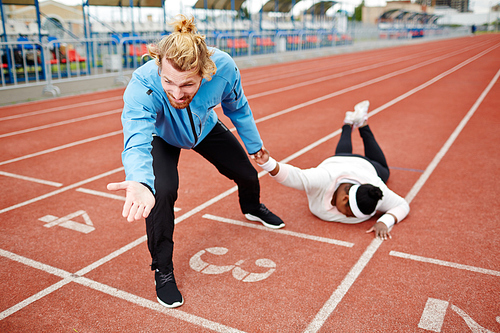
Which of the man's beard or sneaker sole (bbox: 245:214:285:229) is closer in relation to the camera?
the man's beard

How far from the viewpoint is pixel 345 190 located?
3896 mm

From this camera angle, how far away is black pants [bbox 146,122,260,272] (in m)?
2.79

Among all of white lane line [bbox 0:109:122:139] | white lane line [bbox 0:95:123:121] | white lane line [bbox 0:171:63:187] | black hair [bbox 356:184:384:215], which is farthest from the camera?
white lane line [bbox 0:95:123:121]

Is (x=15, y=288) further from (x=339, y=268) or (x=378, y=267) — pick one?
(x=378, y=267)

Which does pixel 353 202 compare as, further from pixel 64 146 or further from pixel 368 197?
pixel 64 146

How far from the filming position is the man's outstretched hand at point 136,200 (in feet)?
6.73

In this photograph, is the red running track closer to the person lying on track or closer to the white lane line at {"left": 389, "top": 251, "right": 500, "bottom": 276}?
the white lane line at {"left": 389, "top": 251, "right": 500, "bottom": 276}

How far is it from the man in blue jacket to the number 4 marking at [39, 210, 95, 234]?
1.38 metres

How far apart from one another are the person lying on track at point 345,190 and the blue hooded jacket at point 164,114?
46cm

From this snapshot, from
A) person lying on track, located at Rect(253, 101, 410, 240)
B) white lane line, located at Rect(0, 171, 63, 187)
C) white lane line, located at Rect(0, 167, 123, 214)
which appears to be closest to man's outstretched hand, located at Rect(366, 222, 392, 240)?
person lying on track, located at Rect(253, 101, 410, 240)

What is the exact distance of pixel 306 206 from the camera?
4.59 m

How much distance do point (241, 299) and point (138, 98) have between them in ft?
4.92

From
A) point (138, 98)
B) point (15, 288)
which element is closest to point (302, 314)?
point (138, 98)

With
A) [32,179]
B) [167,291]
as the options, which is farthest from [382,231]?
[32,179]
